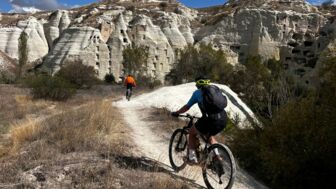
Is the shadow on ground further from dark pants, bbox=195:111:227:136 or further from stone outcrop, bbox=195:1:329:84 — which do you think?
stone outcrop, bbox=195:1:329:84

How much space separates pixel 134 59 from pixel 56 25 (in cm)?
2716

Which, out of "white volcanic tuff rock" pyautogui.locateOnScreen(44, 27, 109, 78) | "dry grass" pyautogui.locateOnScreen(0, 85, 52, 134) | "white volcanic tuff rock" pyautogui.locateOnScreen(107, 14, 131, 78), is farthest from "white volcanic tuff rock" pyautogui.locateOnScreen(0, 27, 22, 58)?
"dry grass" pyautogui.locateOnScreen(0, 85, 52, 134)

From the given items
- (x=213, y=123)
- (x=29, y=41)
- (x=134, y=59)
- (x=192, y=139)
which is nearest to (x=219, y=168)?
(x=213, y=123)

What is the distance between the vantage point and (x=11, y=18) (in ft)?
301

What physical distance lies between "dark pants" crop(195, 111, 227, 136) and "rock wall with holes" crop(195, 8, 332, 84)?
52899 mm

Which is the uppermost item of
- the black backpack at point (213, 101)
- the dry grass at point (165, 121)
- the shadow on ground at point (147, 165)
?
the black backpack at point (213, 101)

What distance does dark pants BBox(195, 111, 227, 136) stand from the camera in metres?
6.19

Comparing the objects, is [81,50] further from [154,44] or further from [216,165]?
[216,165]

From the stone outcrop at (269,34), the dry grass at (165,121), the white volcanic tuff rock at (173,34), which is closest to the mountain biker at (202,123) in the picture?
the dry grass at (165,121)

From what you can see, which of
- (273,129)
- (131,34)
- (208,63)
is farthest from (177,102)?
(131,34)

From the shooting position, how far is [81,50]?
54188 mm

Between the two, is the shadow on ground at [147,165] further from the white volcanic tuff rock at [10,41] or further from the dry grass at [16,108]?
the white volcanic tuff rock at [10,41]

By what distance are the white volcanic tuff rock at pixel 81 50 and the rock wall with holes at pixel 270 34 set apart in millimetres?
15922

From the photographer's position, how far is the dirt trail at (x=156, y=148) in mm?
7223
